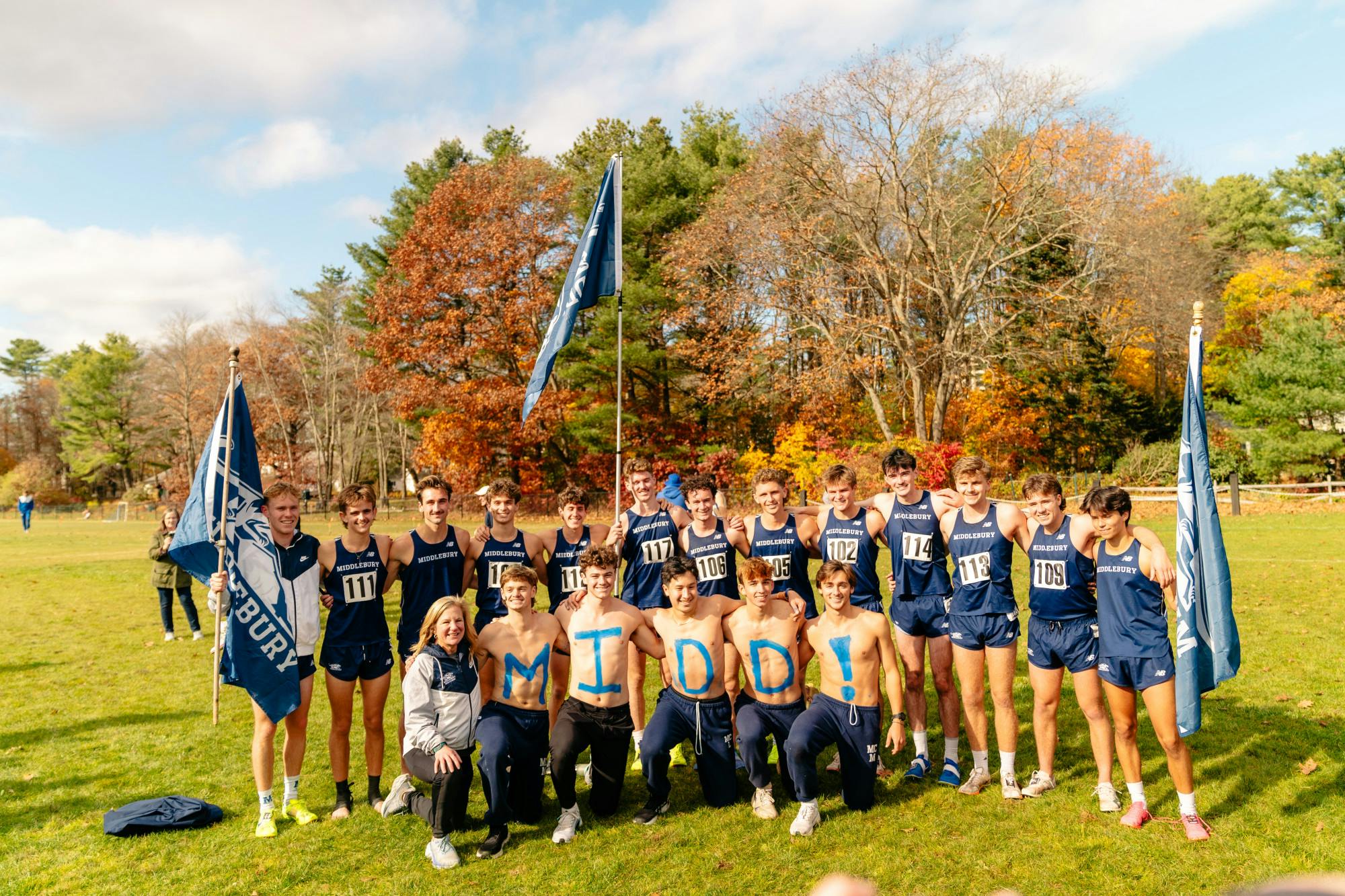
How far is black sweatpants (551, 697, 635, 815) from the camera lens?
5.44 meters

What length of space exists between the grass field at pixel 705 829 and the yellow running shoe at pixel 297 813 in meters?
0.07

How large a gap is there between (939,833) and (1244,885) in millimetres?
1565

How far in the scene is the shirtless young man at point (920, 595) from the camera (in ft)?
19.7

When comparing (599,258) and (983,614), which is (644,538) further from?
(599,258)

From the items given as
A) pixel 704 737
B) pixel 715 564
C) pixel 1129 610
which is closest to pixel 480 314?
pixel 715 564

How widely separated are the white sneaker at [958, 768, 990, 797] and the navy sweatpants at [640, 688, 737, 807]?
1582 millimetres

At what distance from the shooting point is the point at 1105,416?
106 ft

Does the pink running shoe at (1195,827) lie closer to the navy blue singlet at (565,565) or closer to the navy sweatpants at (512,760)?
the navy sweatpants at (512,760)

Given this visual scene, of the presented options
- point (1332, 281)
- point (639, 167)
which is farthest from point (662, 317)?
point (1332, 281)

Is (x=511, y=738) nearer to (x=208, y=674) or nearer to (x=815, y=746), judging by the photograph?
(x=815, y=746)

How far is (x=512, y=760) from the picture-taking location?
5316 millimetres

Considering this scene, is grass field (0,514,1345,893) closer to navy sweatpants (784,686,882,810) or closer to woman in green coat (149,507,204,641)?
navy sweatpants (784,686,882,810)

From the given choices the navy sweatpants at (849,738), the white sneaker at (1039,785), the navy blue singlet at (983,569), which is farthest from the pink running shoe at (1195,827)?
the navy sweatpants at (849,738)

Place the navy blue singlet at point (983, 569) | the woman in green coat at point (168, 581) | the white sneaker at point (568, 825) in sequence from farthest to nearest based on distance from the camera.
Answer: the woman in green coat at point (168, 581) → the navy blue singlet at point (983, 569) → the white sneaker at point (568, 825)
